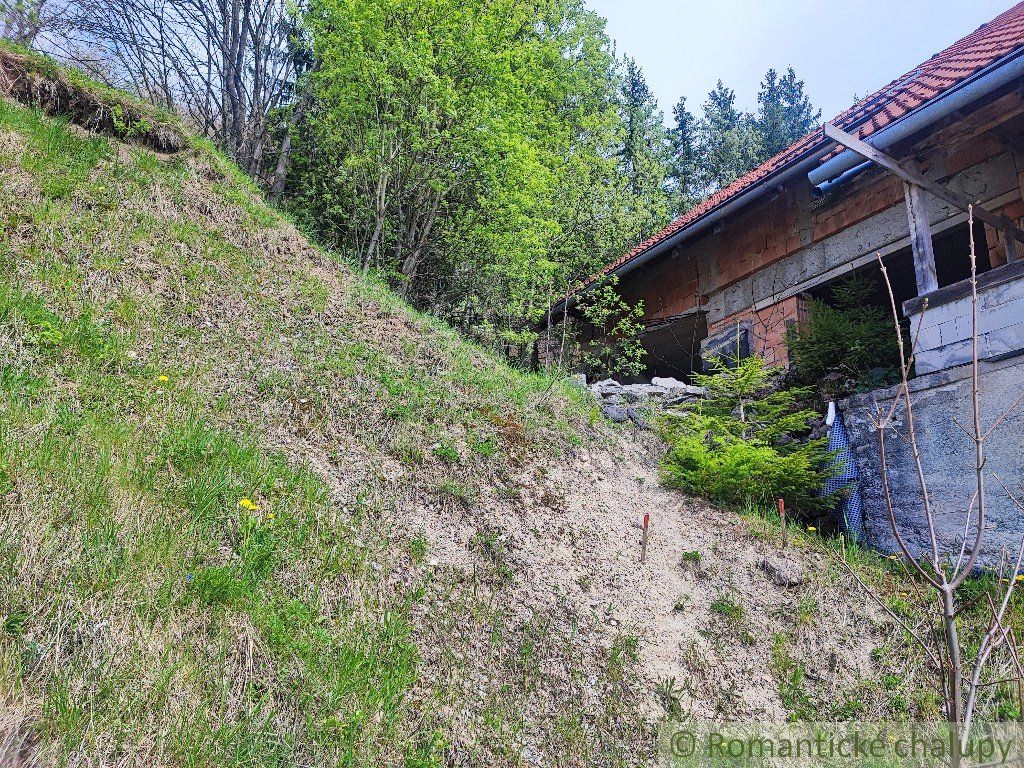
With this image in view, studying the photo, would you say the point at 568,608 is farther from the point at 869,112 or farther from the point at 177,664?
the point at 869,112

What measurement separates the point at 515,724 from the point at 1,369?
→ 412cm

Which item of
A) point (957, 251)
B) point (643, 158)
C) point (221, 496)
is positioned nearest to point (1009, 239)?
point (957, 251)

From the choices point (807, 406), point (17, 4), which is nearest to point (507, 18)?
point (17, 4)

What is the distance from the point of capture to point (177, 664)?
2.87 metres

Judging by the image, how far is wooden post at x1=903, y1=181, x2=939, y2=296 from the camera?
21.3 feet

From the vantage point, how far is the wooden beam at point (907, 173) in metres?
6.46

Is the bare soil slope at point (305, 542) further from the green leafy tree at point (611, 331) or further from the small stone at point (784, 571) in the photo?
the green leafy tree at point (611, 331)

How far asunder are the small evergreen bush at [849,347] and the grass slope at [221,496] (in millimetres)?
2882

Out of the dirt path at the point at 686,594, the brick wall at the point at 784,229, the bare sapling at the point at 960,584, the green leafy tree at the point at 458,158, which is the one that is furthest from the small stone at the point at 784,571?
the green leafy tree at the point at 458,158

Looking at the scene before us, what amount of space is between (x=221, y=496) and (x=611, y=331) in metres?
8.98

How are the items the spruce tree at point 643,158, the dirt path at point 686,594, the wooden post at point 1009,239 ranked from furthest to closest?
the spruce tree at point 643,158 → the wooden post at point 1009,239 → the dirt path at point 686,594

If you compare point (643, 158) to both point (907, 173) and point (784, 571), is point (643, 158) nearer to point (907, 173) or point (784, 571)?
point (907, 173)

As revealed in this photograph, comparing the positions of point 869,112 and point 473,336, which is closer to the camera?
point 869,112

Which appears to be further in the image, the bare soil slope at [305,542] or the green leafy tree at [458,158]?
the green leafy tree at [458,158]
